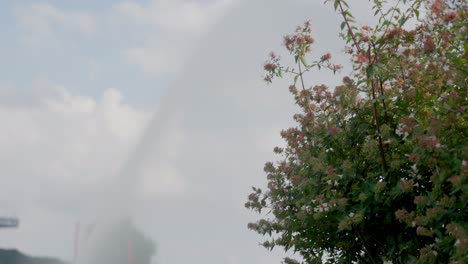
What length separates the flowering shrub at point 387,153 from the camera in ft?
21.2

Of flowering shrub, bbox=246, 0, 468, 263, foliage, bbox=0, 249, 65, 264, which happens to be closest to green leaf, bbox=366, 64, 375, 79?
flowering shrub, bbox=246, 0, 468, 263

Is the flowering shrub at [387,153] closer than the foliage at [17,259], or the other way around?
the flowering shrub at [387,153]

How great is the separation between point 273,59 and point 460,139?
3371mm

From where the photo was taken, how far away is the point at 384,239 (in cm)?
788

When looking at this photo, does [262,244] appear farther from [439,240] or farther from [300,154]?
[439,240]

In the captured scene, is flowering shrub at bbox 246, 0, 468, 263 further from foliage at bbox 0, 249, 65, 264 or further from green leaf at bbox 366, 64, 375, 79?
foliage at bbox 0, 249, 65, 264

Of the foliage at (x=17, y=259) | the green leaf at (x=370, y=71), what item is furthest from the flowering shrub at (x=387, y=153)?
the foliage at (x=17, y=259)

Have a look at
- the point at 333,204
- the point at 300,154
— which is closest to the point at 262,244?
the point at 300,154

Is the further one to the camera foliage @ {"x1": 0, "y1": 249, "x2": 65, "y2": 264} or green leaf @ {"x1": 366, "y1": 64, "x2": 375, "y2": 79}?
foliage @ {"x1": 0, "y1": 249, "x2": 65, "y2": 264}

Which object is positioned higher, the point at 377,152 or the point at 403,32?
the point at 403,32

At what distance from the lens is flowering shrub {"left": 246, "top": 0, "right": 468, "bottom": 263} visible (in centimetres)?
646

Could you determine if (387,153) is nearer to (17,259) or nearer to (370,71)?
(370,71)

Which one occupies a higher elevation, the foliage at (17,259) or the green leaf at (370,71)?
the foliage at (17,259)

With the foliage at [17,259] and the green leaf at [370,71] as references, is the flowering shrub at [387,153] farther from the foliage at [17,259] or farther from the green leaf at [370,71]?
the foliage at [17,259]
